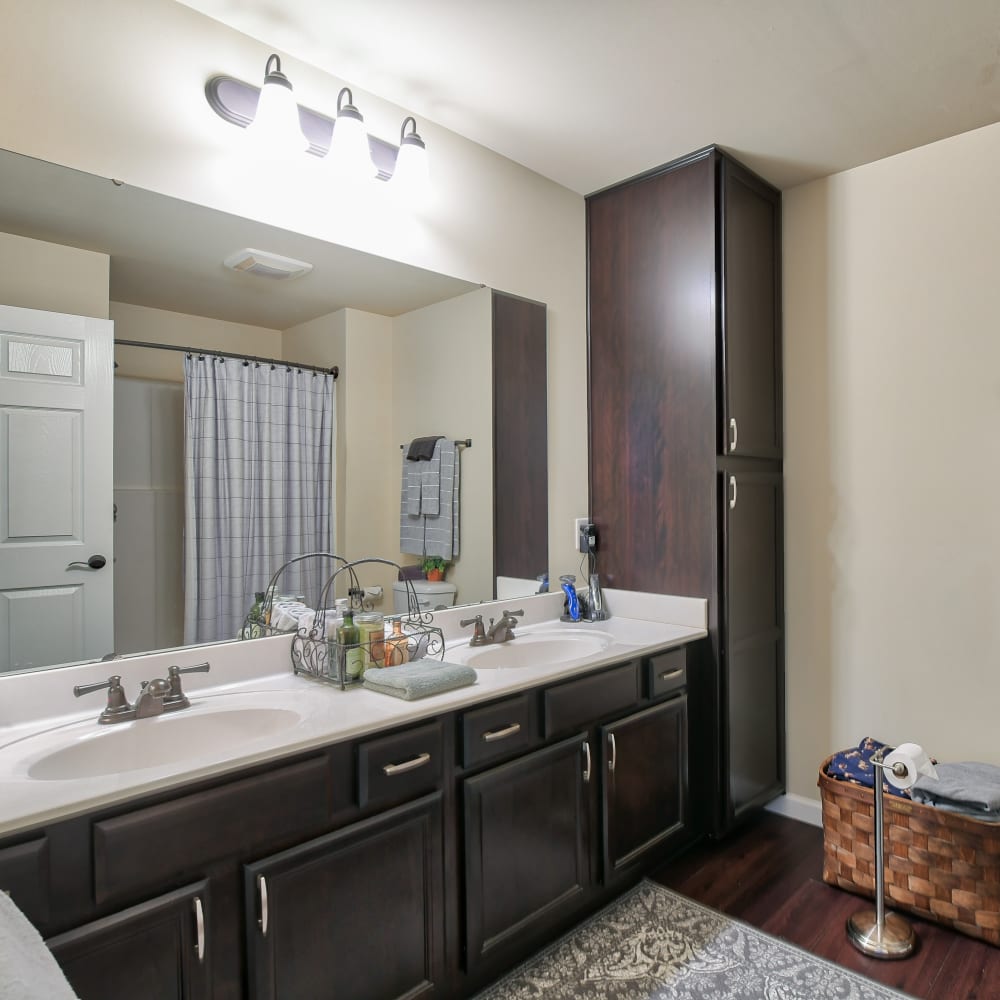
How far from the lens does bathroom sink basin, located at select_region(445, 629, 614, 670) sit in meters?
2.13

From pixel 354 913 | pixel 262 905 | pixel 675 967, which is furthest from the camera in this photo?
pixel 675 967

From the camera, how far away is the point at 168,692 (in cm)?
150

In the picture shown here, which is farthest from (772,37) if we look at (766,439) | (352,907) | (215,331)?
(352,907)

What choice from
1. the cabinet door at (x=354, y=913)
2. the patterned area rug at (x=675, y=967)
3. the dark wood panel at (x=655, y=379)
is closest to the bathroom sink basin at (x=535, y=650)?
the dark wood panel at (x=655, y=379)

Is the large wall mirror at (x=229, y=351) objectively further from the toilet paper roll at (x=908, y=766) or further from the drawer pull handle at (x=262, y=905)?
the toilet paper roll at (x=908, y=766)

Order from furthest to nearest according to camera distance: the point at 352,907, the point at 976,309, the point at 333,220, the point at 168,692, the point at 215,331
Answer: the point at 976,309 → the point at 333,220 → the point at 215,331 → the point at 168,692 → the point at 352,907

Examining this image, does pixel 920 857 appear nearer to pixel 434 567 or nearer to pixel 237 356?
pixel 434 567

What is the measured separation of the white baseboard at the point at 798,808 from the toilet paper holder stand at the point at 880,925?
631 mm

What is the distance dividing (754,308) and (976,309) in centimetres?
69

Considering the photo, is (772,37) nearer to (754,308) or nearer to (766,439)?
(754,308)

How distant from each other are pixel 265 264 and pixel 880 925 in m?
2.47

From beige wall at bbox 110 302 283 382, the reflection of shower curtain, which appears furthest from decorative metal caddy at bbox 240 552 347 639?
beige wall at bbox 110 302 283 382

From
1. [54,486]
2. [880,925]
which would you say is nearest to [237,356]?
[54,486]

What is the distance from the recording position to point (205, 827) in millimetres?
1192
